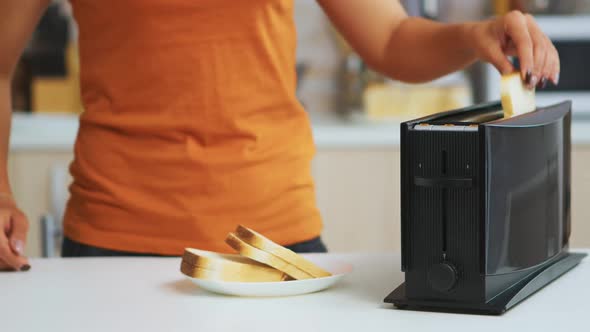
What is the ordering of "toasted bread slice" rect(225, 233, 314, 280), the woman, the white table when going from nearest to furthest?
the white table, "toasted bread slice" rect(225, 233, 314, 280), the woman

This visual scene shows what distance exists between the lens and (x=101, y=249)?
1.38m

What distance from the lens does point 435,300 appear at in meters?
1.00

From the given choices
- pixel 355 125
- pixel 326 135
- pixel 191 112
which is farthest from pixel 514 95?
pixel 355 125

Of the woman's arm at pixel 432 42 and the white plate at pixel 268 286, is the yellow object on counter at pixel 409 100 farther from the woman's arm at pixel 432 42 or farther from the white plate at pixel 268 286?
the white plate at pixel 268 286

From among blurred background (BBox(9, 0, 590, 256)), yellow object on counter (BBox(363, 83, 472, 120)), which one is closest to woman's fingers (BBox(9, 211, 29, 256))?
blurred background (BBox(9, 0, 590, 256))

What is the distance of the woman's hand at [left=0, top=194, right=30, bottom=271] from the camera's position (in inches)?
47.0

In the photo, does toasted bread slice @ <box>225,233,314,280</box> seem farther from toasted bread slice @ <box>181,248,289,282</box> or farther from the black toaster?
the black toaster

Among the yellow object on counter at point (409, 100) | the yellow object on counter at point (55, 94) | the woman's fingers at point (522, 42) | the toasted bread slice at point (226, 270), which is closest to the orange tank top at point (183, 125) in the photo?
the toasted bread slice at point (226, 270)

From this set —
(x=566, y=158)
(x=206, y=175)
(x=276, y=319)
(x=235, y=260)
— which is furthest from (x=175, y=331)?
(x=566, y=158)

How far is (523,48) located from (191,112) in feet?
1.60

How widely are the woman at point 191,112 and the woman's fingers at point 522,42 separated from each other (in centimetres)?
24

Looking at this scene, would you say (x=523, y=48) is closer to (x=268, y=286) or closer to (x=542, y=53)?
(x=542, y=53)

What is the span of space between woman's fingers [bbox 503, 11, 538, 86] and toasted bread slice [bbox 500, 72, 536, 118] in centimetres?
1

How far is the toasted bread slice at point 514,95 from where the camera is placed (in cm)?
105
